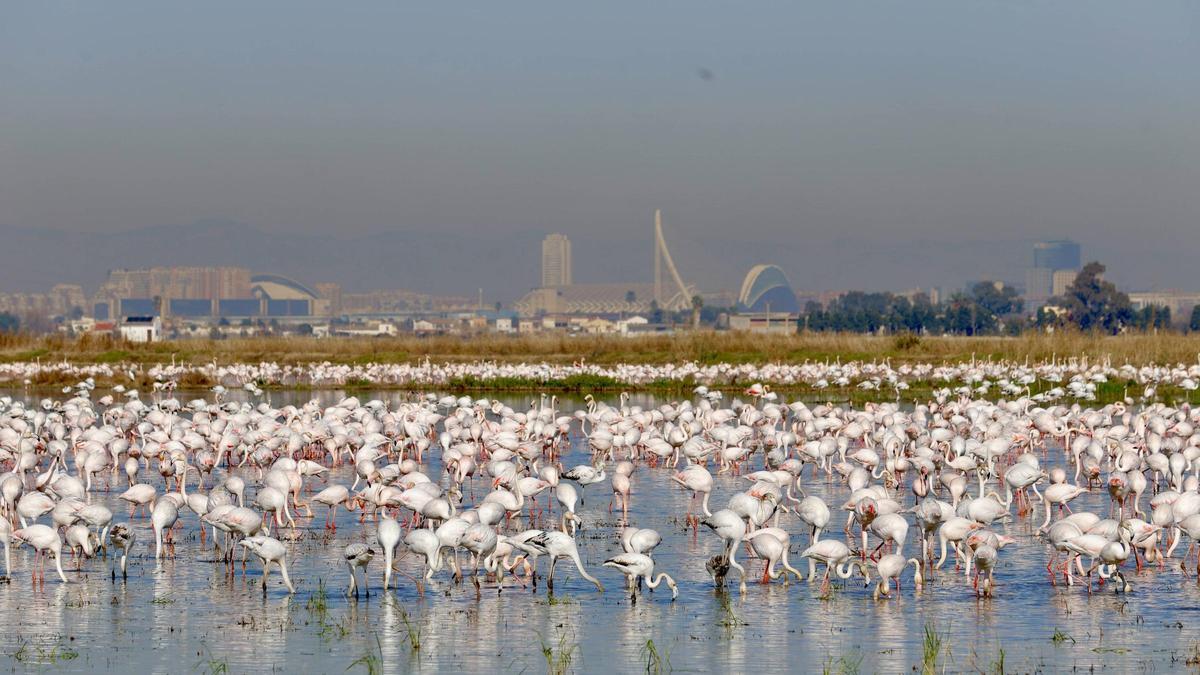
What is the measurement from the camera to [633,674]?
31.9ft

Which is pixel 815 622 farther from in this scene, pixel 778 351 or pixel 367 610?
pixel 778 351

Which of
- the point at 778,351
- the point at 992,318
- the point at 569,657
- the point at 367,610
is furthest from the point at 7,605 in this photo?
the point at 992,318

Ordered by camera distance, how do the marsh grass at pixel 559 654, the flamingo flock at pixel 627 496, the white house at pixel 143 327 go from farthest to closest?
1. the white house at pixel 143 327
2. the flamingo flock at pixel 627 496
3. the marsh grass at pixel 559 654

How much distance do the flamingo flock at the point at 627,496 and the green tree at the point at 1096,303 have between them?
77810mm

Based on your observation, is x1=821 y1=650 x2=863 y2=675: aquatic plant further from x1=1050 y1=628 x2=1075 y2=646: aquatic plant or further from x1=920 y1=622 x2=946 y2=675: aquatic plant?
x1=1050 y1=628 x2=1075 y2=646: aquatic plant

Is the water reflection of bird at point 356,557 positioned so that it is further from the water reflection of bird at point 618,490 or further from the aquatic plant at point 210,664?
the aquatic plant at point 210,664

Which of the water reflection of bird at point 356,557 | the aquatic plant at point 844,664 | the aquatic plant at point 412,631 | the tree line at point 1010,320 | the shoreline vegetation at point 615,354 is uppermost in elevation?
the tree line at point 1010,320

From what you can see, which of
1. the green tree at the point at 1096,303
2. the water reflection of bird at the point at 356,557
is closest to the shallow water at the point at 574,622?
the water reflection of bird at the point at 356,557

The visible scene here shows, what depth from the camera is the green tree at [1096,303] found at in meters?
100

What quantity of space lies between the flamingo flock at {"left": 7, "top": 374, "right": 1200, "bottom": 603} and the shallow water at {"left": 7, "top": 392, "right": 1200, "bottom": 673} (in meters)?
0.18

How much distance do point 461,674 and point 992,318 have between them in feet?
355

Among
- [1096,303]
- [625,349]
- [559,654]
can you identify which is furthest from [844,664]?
[1096,303]

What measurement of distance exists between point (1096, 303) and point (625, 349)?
5789 cm

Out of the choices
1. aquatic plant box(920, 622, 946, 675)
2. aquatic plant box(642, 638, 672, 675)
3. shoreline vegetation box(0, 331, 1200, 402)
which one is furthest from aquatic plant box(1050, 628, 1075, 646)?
shoreline vegetation box(0, 331, 1200, 402)
